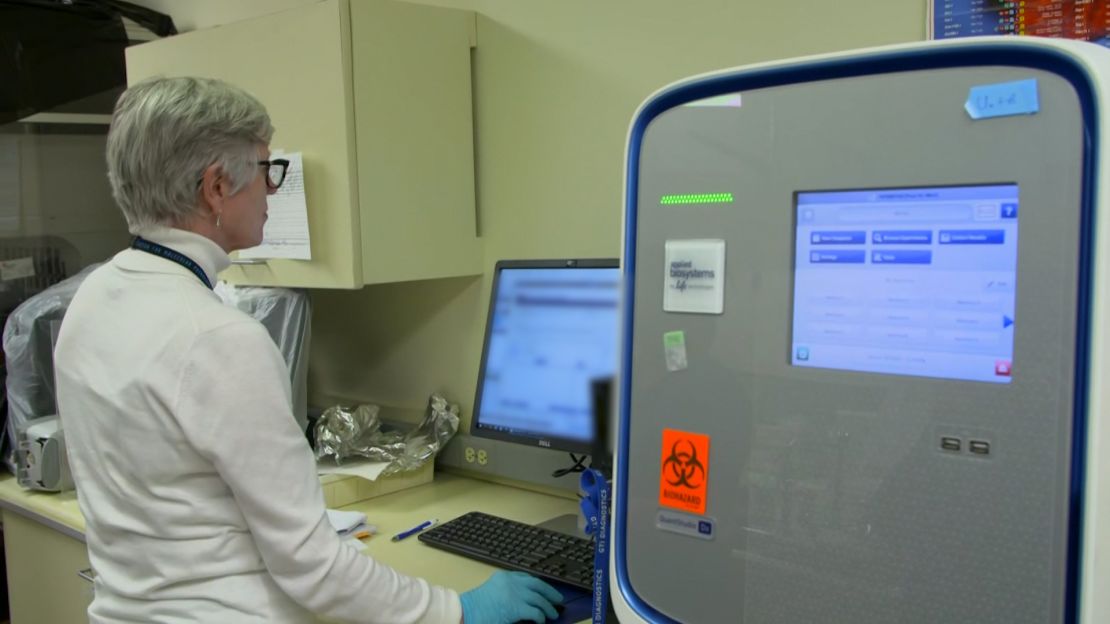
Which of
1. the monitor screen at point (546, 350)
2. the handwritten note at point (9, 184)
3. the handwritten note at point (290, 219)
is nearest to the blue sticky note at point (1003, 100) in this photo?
the monitor screen at point (546, 350)

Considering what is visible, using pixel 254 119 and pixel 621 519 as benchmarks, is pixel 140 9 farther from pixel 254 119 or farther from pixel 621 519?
pixel 621 519

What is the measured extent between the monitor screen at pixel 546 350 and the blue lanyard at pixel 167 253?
0.63 meters

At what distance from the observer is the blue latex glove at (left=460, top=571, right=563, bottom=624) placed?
4.06 feet

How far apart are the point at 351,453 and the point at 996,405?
141 cm

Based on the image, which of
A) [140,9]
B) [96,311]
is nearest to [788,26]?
[96,311]

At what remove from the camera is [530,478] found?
1.86 m

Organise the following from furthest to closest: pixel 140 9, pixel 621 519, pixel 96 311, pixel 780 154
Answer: pixel 140 9, pixel 96 311, pixel 621 519, pixel 780 154

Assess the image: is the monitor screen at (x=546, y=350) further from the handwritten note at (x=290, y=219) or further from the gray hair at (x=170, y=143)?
the gray hair at (x=170, y=143)

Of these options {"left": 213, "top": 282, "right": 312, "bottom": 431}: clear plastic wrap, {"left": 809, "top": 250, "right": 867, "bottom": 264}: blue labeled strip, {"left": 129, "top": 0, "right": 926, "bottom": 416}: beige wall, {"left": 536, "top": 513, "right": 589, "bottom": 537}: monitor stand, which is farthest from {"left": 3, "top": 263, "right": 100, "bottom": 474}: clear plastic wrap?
{"left": 809, "top": 250, "right": 867, "bottom": 264}: blue labeled strip

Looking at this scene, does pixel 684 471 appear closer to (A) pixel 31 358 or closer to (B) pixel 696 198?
(B) pixel 696 198

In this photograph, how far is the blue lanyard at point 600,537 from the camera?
106 cm

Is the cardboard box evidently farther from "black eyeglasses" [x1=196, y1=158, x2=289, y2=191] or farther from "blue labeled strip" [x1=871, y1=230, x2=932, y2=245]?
"blue labeled strip" [x1=871, y1=230, x2=932, y2=245]

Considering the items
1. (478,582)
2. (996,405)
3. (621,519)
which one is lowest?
(478,582)

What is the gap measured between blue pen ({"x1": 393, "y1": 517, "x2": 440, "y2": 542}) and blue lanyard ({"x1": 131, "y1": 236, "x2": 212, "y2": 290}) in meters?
0.65
